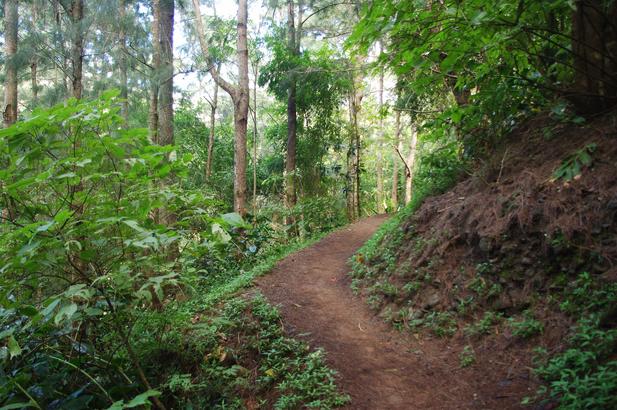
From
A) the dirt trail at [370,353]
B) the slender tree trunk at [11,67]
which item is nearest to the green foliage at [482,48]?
the dirt trail at [370,353]

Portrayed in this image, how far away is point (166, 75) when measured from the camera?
8.46 m

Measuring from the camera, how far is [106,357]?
2965mm

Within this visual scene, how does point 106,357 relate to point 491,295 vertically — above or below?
below

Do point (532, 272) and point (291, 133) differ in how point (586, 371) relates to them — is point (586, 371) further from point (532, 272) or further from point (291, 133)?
point (291, 133)

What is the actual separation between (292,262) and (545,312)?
507cm

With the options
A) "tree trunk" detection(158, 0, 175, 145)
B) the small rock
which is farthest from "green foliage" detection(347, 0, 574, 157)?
"tree trunk" detection(158, 0, 175, 145)

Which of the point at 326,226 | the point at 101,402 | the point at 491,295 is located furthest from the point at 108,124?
the point at 326,226

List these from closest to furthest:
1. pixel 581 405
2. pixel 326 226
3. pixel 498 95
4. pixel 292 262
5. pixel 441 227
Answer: pixel 581 405, pixel 498 95, pixel 441 227, pixel 292 262, pixel 326 226

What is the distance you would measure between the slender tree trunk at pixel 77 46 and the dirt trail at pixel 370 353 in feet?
16.0

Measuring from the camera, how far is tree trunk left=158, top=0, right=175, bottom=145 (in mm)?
8469

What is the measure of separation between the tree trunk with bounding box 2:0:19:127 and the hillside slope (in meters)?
8.23

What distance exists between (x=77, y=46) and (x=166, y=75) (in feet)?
6.49

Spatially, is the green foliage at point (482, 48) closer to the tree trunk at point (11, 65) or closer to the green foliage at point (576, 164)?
the green foliage at point (576, 164)

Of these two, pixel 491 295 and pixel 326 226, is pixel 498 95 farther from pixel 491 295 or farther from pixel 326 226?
pixel 326 226
